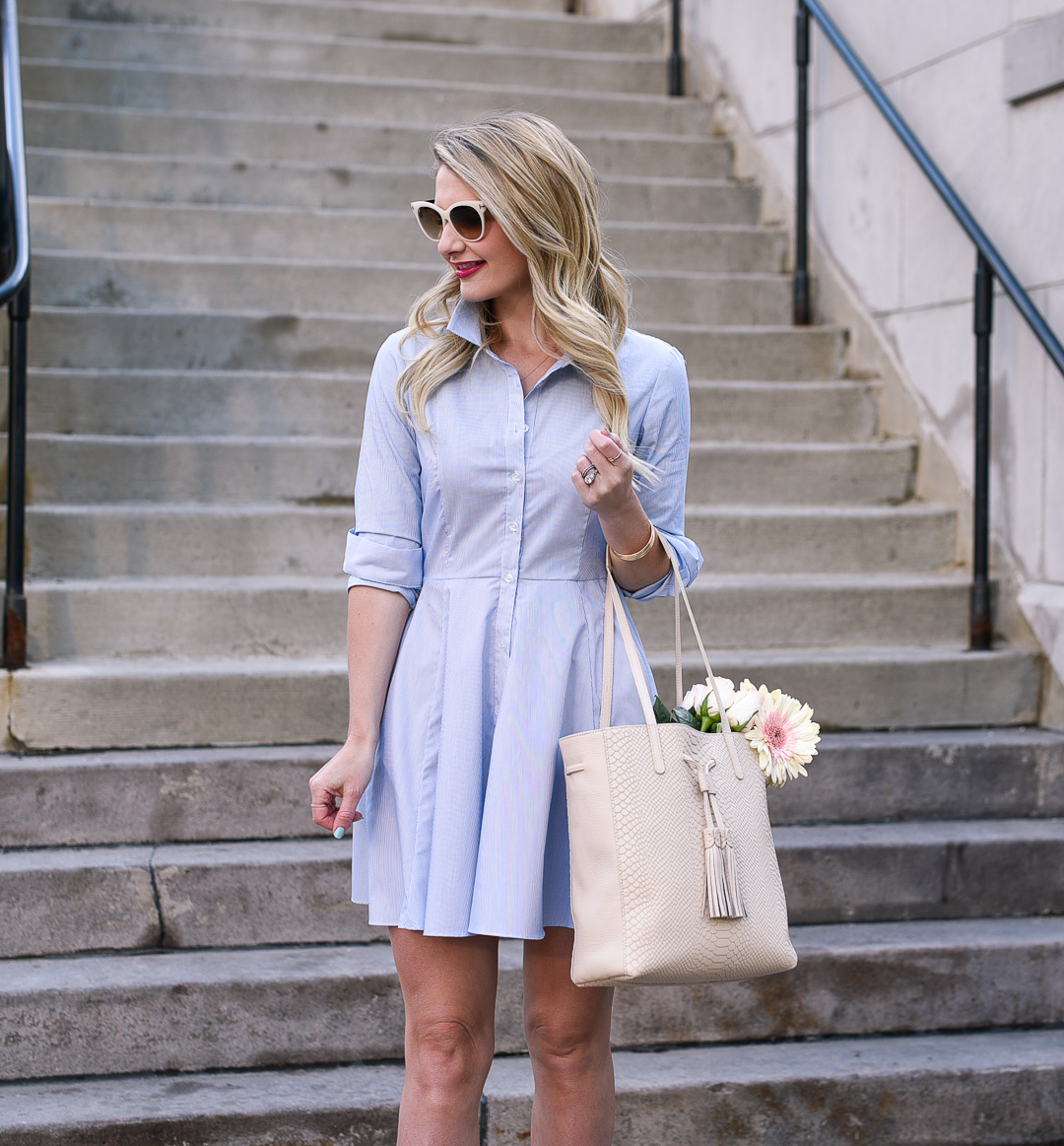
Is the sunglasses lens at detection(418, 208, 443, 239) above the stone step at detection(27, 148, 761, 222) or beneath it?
beneath

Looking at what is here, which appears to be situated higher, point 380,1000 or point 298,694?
→ point 298,694

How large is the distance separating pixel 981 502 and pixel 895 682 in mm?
706

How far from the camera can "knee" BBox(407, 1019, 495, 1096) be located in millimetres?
2012

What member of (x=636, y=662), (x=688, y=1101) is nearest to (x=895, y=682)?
(x=688, y=1101)

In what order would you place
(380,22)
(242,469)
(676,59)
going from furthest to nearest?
(380,22)
(676,59)
(242,469)

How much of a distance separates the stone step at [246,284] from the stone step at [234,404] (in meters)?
0.46

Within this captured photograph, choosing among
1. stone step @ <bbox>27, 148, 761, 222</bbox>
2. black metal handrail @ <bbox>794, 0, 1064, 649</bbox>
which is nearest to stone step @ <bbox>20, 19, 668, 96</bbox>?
stone step @ <bbox>27, 148, 761, 222</bbox>

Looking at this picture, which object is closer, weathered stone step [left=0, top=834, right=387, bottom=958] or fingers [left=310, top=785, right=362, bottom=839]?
fingers [left=310, top=785, right=362, bottom=839]

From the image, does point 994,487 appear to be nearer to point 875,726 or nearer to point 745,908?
point 875,726

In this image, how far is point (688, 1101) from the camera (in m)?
2.95

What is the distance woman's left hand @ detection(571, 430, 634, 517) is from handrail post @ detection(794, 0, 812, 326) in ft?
12.6

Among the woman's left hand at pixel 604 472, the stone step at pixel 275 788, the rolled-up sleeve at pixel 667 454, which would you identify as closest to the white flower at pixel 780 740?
the rolled-up sleeve at pixel 667 454

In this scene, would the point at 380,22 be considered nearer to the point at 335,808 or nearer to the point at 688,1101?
the point at 688,1101

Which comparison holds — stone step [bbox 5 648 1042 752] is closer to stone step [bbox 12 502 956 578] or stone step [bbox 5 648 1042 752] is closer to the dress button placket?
stone step [bbox 12 502 956 578]
